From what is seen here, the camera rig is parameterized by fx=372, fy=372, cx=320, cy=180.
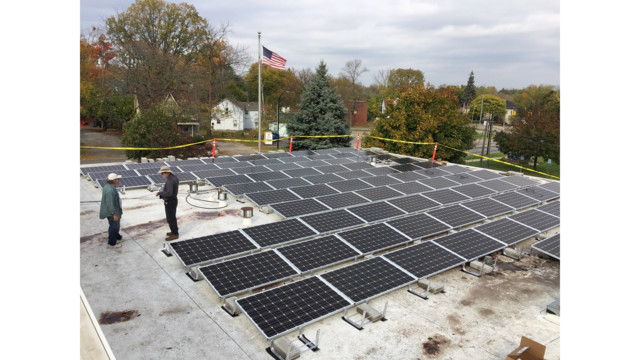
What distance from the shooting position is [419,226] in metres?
11.0

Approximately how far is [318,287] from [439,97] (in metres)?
31.2

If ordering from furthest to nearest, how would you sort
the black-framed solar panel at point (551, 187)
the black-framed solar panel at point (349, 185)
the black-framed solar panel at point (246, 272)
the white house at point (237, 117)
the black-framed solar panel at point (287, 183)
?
1. the white house at point (237, 117)
2. the black-framed solar panel at point (551, 187)
3. the black-framed solar panel at point (349, 185)
4. the black-framed solar panel at point (287, 183)
5. the black-framed solar panel at point (246, 272)

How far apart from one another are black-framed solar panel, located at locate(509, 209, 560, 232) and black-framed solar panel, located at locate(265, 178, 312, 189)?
8076 mm

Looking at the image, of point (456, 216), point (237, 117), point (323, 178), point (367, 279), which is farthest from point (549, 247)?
point (237, 117)

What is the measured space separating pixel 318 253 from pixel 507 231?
6091 mm

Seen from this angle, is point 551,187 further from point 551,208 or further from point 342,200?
point 342,200

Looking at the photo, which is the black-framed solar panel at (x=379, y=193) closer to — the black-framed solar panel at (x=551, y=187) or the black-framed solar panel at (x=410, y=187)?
the black-framed solar panel at (x=410, y=187)

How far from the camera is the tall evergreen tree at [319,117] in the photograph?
40.0 metres

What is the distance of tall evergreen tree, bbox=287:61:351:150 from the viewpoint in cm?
4003

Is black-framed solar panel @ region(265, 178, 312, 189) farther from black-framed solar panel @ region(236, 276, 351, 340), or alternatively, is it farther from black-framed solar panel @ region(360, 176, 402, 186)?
black-framed solar panel @ region(236, 276, 351, 340)

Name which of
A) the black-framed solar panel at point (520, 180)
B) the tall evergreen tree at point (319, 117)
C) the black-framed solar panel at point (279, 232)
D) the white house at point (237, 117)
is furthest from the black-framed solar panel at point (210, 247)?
the white house at point (237, 117)

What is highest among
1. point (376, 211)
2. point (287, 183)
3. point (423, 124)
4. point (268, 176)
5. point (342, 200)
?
point (423, 124)

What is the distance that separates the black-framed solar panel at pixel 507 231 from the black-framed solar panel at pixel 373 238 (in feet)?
8.71
